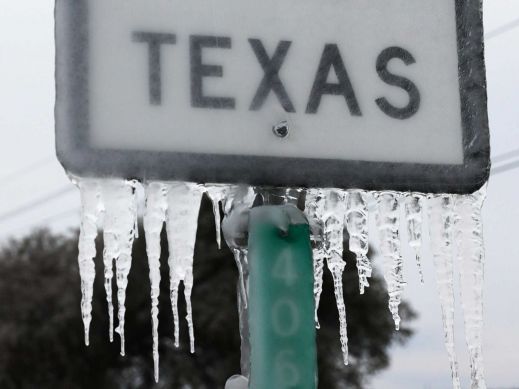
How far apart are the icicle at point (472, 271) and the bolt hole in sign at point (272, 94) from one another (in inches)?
5.0

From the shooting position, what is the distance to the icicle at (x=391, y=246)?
116 cm

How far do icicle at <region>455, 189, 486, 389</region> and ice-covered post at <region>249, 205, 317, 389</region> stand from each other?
29 cm

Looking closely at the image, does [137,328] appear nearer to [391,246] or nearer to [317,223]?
[391,246]

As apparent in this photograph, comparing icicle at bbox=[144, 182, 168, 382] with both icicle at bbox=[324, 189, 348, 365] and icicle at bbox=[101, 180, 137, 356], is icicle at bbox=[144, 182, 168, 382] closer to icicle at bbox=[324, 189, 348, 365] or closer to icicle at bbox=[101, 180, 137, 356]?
icicle at bbox=[101, 180, 137, 356]

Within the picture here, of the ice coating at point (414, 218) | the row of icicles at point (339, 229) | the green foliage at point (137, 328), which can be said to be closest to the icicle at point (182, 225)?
the row of icicles at point (339, 229)

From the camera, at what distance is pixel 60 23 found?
1.01 metres

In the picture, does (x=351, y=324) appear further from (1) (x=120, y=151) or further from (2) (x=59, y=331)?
(1) (x=120, y=151)

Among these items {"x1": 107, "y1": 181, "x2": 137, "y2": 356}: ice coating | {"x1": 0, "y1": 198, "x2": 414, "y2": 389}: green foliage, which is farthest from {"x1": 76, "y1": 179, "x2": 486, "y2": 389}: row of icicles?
{"x1": 0, "y1": 198, "x2": 414, "y2": 389}: green foliage

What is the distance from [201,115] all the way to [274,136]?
0.08 metres

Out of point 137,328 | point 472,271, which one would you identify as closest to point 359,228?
point 472,271

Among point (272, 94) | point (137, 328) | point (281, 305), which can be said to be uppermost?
point (272, 94)

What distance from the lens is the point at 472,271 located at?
123 centimetres

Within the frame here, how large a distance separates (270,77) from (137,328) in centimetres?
1464

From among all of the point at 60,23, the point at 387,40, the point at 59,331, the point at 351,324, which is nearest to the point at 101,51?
the point at 60,23
